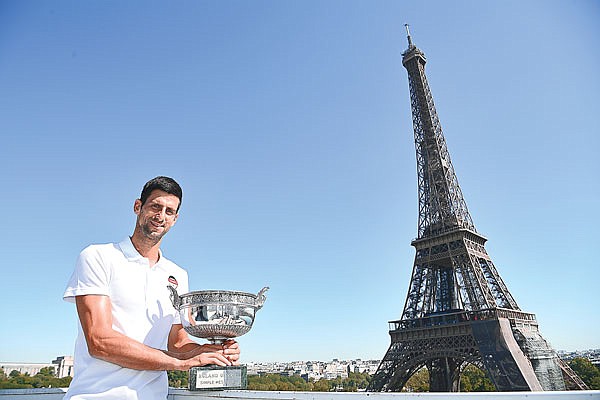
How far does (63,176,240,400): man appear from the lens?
4.07 ft

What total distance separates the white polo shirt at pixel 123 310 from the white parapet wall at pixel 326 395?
2.75ft

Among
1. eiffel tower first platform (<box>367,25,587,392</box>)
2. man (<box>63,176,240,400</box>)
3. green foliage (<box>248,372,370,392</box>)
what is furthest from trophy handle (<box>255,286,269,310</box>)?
eiffel tower first platform (<box>367,25,587,392</box>)

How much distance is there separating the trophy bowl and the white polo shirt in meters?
0.07

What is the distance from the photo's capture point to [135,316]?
4.58 ft

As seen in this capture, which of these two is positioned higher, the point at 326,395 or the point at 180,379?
the point at 326,395

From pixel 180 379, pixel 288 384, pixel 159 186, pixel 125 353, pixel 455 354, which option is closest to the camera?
pixel 125 353

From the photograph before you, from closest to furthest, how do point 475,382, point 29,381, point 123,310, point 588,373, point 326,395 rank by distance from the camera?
point 123,310, point 326,395, point 29,381, point 588,373, point 475,382

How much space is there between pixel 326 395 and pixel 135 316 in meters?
1.05

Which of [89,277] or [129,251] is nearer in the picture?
[89,277]

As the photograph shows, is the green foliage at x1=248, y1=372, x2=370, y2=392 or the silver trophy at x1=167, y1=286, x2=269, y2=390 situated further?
the green foliage at x1=248, y1=372, x2=370, y2=392

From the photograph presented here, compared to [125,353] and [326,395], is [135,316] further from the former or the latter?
[326,395]

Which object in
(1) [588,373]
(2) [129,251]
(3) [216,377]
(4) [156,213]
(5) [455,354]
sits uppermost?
(4) [156,213]

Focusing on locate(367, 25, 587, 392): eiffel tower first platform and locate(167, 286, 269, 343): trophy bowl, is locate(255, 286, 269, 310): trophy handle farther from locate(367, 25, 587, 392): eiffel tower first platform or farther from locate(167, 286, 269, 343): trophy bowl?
locate(367, 25, 587, 392): eiffel tower first platform

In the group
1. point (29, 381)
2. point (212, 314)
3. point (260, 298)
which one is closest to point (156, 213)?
point (212, 314)
